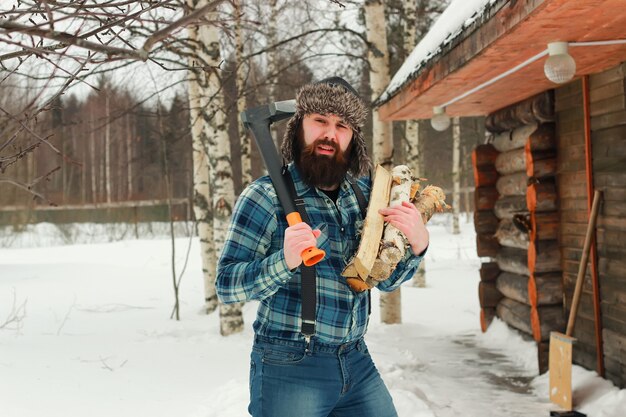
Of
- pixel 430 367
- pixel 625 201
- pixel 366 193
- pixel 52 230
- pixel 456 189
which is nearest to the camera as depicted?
pixel 366 193

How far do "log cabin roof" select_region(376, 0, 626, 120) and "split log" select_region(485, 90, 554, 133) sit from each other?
89mm

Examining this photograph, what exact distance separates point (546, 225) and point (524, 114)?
1162 millimetres

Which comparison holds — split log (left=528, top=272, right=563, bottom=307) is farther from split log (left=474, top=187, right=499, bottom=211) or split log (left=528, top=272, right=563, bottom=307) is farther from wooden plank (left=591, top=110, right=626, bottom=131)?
split log (left=474, top=187, right=499, bottom=211)

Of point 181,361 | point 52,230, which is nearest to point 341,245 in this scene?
point 181,361

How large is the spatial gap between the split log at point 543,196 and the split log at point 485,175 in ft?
5.96

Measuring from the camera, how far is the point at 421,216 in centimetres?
234

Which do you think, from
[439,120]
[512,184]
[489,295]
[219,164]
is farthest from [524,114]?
[219,164]

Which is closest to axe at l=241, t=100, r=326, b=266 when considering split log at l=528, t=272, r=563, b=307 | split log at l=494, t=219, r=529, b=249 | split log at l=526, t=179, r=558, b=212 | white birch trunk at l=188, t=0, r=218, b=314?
split log at l=526, t=179, r=558, b=212

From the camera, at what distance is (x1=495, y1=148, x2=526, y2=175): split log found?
22.1 feet

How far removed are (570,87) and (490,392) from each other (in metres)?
2.75

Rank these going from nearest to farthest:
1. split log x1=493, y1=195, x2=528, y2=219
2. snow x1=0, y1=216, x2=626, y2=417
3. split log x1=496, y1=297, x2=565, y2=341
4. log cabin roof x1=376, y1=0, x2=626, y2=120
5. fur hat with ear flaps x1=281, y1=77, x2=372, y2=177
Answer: fur hat with ear flaps x1=281, y1=77, x2=372, y2=177 → log cabin roof x1=376, y1=0, x2=626, y2=120 → snow x1=0, y1=216, x2=626, y2=417 → split log x1=496, y1=297, x2=565, y2=341 → split log x1=493, y1=195, x2=528, y2=219

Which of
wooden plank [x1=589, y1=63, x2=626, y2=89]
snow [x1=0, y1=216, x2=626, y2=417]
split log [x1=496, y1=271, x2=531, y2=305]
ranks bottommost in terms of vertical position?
snow [x1=0, y1=216, x2=626, y2=417]

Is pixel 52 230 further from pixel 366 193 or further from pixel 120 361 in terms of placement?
pixel 366 193

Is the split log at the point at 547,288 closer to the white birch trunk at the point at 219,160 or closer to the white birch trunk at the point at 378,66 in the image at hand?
the white birch trunk at the point at 378,66
